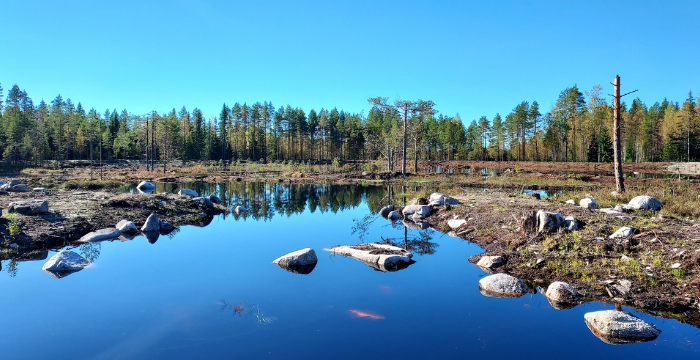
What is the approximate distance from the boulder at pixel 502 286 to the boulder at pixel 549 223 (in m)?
2.88

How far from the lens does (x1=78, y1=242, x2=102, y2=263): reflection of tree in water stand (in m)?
11.1

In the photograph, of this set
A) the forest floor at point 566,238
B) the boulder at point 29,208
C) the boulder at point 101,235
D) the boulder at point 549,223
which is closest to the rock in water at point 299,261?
the forest floor at point 566,238

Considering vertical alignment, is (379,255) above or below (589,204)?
below

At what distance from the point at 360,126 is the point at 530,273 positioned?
8349 cm

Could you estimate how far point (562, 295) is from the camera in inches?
304

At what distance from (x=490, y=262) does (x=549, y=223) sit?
7.68 feet

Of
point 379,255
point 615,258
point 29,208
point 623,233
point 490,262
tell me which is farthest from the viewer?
point 29,208

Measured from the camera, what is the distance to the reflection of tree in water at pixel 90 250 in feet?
36.3

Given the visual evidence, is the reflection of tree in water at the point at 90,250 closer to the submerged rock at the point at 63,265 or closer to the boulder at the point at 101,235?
the boulder at the point at 101,235

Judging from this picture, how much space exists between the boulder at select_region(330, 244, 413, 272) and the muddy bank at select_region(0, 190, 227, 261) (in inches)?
324

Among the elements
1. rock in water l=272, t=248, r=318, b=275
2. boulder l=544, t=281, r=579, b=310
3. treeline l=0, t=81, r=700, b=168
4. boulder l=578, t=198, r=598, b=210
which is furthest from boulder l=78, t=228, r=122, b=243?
treeline l=0, t=81, r=700, b=168

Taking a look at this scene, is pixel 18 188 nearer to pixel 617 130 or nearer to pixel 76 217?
pixel 76 217

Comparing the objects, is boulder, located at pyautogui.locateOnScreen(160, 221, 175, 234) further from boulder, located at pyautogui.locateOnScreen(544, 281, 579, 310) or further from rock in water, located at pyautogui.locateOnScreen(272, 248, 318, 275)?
boulder, located at pyautogui.locateOnScreen(544, 281, 579, 310)

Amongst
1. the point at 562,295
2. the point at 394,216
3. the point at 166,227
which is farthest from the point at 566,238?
the point at 166,227
